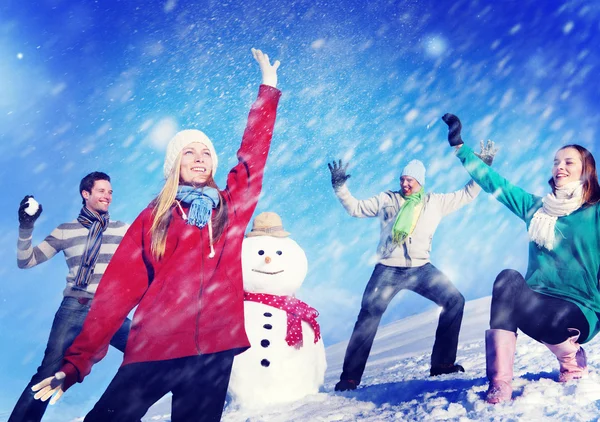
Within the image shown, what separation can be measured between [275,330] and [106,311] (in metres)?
1.52

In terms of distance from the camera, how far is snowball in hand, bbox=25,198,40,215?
2881mm

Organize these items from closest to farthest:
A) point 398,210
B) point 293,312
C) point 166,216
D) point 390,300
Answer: point 166,216, point 293,312, point 390,300, point 398,210

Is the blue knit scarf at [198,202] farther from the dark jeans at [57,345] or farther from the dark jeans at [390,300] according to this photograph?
the dark jeans at [390,300]

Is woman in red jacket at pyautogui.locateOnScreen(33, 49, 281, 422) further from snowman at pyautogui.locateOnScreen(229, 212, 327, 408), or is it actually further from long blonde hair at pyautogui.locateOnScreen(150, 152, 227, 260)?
snowman at pyautogui.locateOnScreen(229, 212, 327, 408)

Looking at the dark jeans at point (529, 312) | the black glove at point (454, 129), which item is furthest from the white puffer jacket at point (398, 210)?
the dark jeans at point (529, 312)

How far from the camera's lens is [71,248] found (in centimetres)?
314

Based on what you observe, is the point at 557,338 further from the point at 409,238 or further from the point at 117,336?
the point at 117,336

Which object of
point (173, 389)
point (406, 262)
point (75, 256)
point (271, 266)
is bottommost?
point (173, 389)

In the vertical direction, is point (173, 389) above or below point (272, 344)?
below

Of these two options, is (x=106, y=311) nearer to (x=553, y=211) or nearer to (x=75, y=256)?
(x=75, y=256)

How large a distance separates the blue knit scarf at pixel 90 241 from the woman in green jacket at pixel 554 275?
6.80 ft

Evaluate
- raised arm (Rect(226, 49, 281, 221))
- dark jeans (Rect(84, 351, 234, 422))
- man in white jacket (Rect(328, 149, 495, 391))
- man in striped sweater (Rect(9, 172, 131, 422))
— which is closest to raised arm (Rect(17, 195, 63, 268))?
man in striped sweater (Rect(9, 172, 131, 422))

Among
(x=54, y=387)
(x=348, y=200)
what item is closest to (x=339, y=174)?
(x=348, y=200)

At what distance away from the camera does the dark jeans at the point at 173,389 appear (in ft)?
5.40
